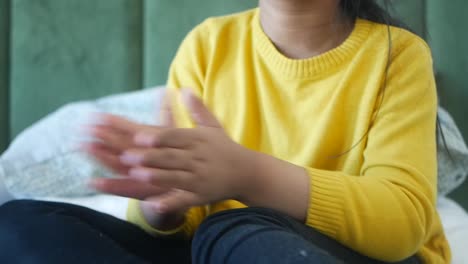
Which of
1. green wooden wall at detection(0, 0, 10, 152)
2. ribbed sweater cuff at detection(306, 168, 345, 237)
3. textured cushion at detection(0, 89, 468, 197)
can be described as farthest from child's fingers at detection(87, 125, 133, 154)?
green wooden wall at detection(0, 0, 10, 152)

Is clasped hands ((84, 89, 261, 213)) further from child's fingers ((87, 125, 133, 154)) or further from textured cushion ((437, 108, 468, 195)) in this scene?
textured cushion ((437, 108, 468, 195))

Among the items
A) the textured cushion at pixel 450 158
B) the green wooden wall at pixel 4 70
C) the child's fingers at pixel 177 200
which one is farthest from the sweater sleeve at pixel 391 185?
the green wooden wall at pixel 4 70

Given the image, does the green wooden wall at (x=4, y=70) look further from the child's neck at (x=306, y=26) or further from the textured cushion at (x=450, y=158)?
the textured cushion at (x=450, y=158)

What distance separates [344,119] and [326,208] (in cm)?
16

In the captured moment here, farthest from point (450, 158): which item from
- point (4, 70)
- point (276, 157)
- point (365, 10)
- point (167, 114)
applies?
point (4, 70)

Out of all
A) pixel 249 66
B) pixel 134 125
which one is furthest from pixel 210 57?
pixel 134 125

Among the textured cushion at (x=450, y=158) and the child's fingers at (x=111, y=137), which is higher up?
the child's fingers at (x=111, y=137)

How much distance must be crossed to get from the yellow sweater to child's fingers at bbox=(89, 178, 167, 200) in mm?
79

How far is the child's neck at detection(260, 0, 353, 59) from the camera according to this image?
680 mm

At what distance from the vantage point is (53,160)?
924 millimetres

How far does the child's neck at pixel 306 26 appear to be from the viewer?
68 cm

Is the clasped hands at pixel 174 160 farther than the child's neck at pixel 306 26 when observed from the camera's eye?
No

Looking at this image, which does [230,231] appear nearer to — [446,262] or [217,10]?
[446,262]

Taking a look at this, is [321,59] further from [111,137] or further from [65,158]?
[65,158]
